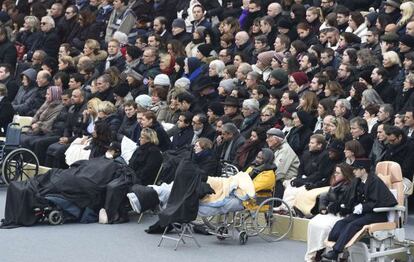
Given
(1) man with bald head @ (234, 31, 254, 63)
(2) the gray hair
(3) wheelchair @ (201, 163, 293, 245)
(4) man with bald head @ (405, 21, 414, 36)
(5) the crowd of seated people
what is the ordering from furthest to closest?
(1) man with bald head @ (234, 31, 254, 63), (4) man with bald head @ (405, 21, 414, 36), (2) the gray hair, (5) the crowd of seated people, (3) wheelchair @ (201, 163, 293, 245)

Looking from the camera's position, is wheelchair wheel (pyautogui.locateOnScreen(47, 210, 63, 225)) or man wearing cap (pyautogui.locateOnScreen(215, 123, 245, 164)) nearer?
wheelchair wheel (pyautogui.locateOnScreen(47, 210, 63, 225))

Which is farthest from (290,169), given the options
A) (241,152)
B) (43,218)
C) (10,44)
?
(10,44)

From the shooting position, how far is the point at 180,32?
2319cm

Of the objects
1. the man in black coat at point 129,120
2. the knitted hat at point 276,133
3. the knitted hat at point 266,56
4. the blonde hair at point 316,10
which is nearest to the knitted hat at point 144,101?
the man in black coat at point 129,120

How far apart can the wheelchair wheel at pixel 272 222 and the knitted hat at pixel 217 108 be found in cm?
328

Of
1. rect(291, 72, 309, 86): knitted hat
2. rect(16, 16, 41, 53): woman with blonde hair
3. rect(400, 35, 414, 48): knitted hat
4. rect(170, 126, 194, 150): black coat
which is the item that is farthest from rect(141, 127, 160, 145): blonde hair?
rect(16, 16, 41, 53): woman with blonde hair

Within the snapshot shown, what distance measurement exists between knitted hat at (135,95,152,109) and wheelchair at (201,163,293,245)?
397 cm

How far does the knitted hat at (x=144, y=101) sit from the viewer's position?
2038 centimetres

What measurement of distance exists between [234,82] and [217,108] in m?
0.79

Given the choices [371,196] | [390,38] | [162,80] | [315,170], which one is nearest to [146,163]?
[315,170]

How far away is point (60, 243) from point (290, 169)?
10.8 feet

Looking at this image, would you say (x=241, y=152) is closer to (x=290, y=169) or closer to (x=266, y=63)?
(x=290, y=169)

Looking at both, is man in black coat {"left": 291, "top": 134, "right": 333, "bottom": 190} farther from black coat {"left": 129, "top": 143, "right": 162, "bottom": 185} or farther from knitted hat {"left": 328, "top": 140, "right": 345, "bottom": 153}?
black coat {"left": 129, "top": 143, "right": 162, "bottom": 185}

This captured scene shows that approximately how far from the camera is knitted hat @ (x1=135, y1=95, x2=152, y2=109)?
2038 centimetres
